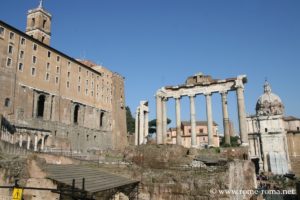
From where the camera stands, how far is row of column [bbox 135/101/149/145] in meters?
38.4

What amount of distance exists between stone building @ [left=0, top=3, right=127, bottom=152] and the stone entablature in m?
13.3

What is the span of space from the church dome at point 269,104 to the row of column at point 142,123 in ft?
100.0

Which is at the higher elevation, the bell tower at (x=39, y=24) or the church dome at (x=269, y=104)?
the bell tower at (x=39, y=24)

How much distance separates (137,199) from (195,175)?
350cm

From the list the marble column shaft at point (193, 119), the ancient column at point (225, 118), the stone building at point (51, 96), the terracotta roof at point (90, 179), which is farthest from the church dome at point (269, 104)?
the terracotta roof at point (90, 179)

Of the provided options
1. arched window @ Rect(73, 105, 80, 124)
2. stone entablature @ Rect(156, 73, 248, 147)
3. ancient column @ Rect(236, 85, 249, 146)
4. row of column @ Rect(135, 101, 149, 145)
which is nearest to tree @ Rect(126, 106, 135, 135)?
A: arched window @ Rect(73, 105, 80, 124)

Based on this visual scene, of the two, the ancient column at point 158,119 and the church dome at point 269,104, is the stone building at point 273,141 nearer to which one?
the church dome at point 269,104

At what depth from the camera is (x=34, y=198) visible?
1182cm

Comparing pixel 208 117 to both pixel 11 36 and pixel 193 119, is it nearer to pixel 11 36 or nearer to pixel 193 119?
pixel 193 119

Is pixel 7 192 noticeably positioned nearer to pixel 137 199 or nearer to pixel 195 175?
pixel 137 199

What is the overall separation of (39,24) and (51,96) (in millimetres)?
16676

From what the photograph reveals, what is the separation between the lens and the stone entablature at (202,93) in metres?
29.5

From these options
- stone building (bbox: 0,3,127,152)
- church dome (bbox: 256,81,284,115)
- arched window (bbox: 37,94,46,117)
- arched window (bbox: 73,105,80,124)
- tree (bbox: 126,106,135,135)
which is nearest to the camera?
stone building (bbox: 0,3,127,152)

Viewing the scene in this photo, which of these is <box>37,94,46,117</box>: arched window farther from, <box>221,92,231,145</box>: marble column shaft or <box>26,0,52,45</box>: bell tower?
<box>221,92,231,145</box>: marble column shaft
